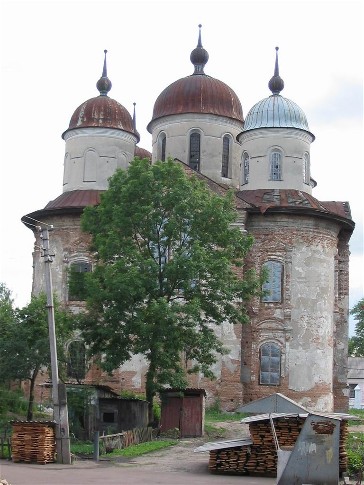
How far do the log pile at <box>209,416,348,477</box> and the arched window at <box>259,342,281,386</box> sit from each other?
51.2 ft

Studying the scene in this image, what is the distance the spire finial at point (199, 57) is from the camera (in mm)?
42375

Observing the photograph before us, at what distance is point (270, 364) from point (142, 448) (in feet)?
42.2

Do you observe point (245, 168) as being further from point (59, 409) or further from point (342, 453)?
point (342, 453)

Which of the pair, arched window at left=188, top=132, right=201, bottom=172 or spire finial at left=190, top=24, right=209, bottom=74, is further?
spire finial at left=190, top=24, right=209, bottom=74

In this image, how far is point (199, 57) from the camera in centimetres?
4241

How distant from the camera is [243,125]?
40375mm

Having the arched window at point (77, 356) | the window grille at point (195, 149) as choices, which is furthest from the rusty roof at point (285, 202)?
the arched window at point (77, 356)

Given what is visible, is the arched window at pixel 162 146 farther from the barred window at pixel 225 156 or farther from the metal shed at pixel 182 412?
the metal shed at pixel 182 412

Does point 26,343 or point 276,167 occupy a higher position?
point 276,167

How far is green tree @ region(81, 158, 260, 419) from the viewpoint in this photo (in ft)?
88.6

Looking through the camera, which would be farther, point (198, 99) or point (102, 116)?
point (198, 99)

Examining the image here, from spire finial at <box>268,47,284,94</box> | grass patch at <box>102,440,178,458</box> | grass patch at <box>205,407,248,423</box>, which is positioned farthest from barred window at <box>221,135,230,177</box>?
grass patch at <box>102,440,178,458</box>

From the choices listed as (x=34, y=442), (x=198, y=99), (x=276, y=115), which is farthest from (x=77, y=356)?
(x=34, y=442)

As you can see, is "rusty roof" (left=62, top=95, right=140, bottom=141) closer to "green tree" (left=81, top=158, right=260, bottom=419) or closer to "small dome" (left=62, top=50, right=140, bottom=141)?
"small dome" (left=62, top=50, right=140, bottom=141)
